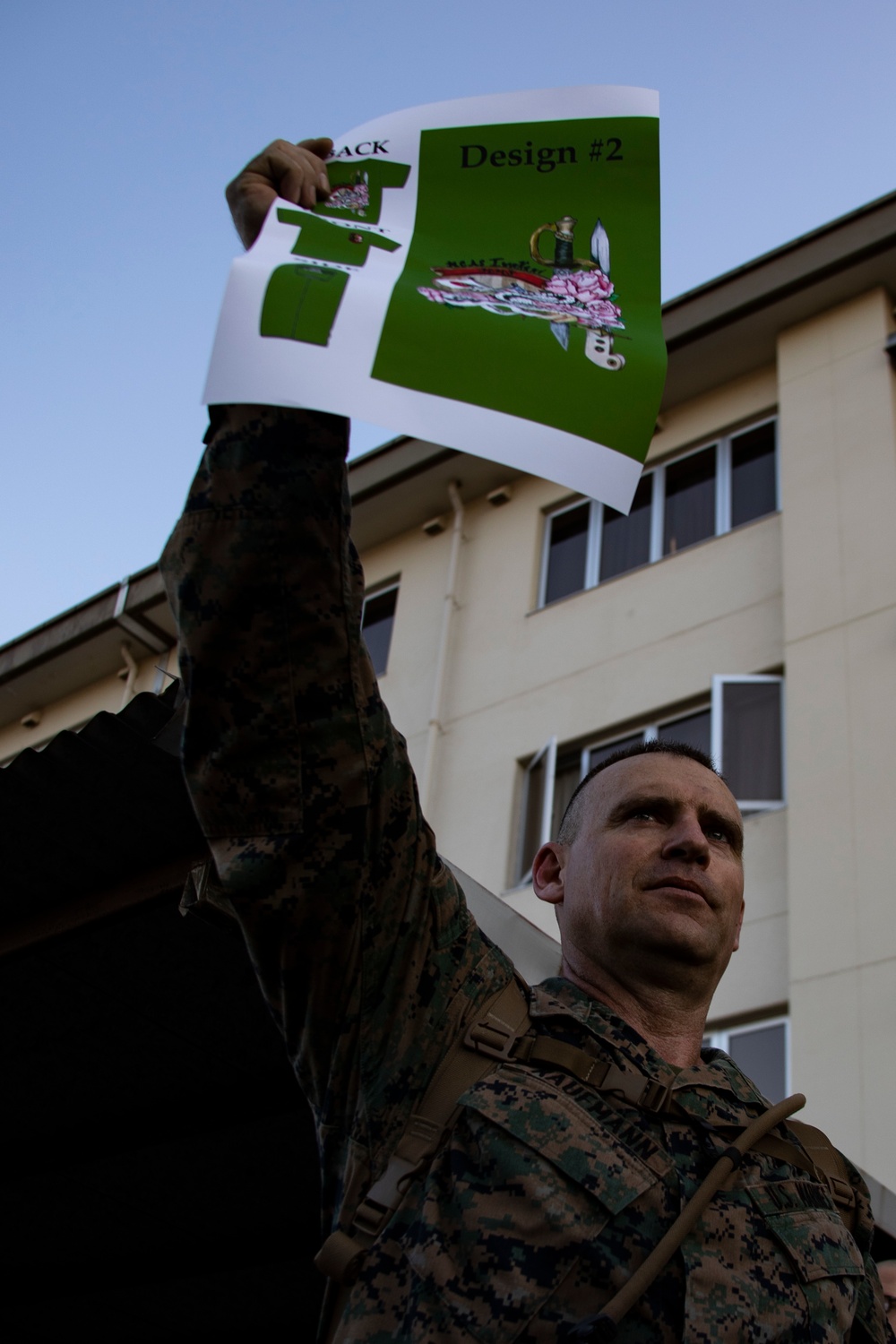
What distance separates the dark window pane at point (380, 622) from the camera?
14234 mm

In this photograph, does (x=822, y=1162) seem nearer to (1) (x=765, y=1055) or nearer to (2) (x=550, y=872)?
(2) (x=550, y=872)

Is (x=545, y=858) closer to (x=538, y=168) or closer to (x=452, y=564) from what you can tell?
(x=538, y=168)

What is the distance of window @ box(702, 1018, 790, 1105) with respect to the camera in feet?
28.1

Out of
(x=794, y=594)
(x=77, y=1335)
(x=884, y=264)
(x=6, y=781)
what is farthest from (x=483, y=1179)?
(x=884, y=264)

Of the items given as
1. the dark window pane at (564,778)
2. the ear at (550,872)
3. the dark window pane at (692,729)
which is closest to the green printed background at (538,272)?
the ear at (550,872)

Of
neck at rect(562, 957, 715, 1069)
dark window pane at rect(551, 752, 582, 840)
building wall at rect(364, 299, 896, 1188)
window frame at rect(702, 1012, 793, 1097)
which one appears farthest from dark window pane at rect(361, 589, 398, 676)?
neck at rect(562, 957, 715, 1069)

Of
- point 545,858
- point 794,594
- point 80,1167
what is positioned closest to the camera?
point 545,858

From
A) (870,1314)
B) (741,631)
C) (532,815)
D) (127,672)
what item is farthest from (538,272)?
(127,672)

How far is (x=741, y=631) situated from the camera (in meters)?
10.9

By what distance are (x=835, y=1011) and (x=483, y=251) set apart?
281 inches

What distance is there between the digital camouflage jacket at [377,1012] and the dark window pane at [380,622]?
11.9m

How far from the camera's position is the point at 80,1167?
4.58 meters

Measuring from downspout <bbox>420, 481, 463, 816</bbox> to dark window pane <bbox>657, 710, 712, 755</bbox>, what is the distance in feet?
7.13

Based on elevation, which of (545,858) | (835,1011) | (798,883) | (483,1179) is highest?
(798,883)
